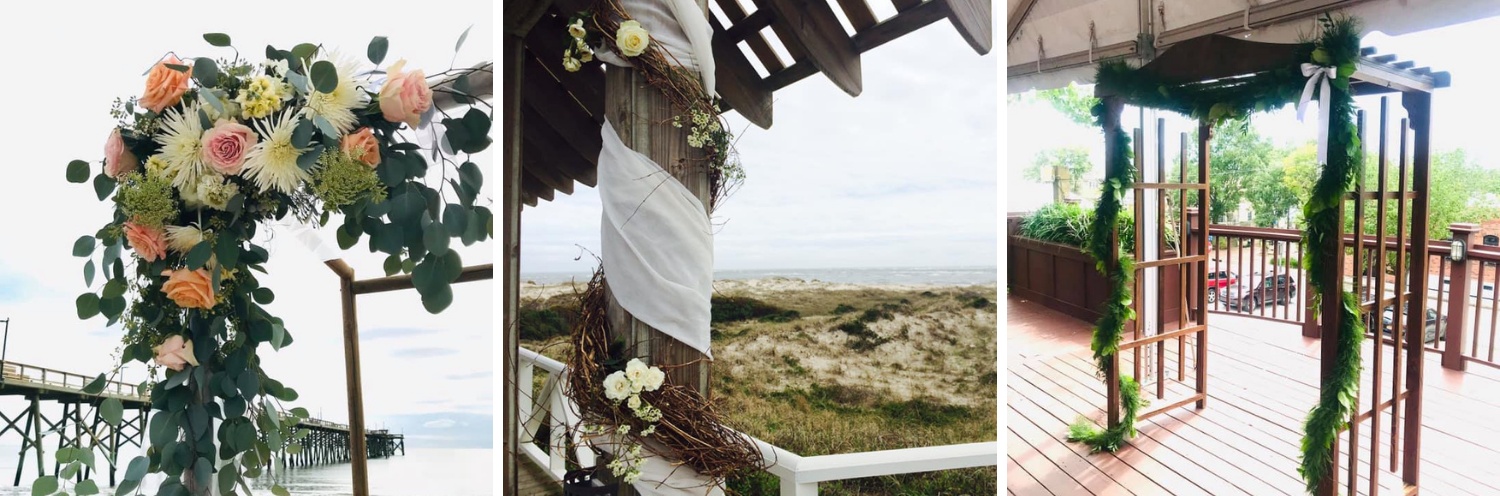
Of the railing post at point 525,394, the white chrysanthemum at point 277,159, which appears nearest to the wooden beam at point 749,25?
the railing post at point 525,394

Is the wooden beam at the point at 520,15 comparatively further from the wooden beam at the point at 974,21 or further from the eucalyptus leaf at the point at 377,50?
the wooden beam at the point at 974,21

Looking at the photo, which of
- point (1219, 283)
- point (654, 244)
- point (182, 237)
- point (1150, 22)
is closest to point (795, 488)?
point (654, 244)

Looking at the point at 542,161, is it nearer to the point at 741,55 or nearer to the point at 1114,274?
the point at 741,55

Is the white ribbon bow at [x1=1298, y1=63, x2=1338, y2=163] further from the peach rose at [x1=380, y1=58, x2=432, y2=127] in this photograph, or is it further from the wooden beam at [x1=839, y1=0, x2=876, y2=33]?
the peach rose at [x1=380, y1=58, x2=432, y2=127]

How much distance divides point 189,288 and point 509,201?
41.6 inches

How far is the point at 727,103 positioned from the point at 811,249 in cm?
247

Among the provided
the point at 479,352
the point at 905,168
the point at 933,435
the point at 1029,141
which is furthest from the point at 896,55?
the point at 479,352

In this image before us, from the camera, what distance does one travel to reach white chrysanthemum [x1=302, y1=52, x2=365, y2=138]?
1.21 m

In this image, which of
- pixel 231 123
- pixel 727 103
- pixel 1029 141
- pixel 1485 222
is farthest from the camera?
pixel 1029 141

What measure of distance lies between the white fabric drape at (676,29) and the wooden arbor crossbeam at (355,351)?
0.74 metres

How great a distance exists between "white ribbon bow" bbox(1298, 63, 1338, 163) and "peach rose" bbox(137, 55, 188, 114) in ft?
8.79

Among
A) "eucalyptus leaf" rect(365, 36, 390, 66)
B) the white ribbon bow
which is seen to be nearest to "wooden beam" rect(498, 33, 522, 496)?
"eucalyptus leaf" rect(365, 36, 390, 66)

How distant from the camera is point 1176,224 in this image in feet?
9.00

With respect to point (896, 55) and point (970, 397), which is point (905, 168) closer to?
point (896, 55)
